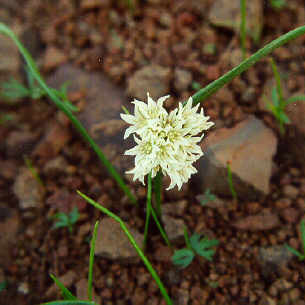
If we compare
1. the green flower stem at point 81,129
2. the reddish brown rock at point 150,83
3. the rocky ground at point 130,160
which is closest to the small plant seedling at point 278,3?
the rocky ground at point 130,160

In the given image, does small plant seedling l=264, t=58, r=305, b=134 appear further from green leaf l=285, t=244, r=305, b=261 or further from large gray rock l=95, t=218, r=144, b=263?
large gray rock l=95, t=218, r=144, b=263

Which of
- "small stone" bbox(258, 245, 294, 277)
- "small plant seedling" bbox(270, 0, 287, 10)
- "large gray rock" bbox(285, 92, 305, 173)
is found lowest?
"small stone" bbox(258, 245, 294, 277)

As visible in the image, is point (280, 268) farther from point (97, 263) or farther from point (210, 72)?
point (210, 72)

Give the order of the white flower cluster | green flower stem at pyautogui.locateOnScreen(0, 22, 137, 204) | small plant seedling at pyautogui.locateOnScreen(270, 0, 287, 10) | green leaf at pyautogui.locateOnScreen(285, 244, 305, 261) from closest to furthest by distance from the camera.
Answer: the white flower cluster → green leaf at pyautogui.locateOnScreen(285, 244, 305, 261) → green flower stem at pyautogui.locateOnScreen(0, 22, 137, 204) → small plant seedling at pyautogui.locateOnScreen(270, 0, 287, 10)

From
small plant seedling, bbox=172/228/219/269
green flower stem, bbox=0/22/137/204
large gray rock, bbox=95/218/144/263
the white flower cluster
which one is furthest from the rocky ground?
the white flower cluster

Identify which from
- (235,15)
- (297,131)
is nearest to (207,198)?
(297,131)

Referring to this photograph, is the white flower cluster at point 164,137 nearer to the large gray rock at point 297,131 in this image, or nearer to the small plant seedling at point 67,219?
the small plant seedling at point 67,219

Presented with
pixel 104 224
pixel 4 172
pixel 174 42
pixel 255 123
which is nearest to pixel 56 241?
pixel 104 224
